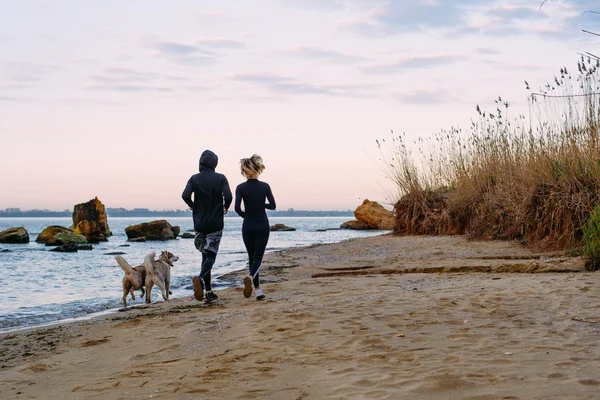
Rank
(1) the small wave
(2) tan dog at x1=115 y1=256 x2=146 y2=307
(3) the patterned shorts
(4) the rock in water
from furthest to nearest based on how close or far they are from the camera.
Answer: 1. (4) the rock in water
2. (2) tan dog at x1=115 y1=256 x2=146 y2=307
3. (1) the small wave
4. (3) the patterned shorts

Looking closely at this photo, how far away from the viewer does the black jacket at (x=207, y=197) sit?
802 centimetres

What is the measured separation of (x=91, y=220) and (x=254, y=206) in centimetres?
3628

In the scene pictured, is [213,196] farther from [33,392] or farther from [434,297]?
[33,392]

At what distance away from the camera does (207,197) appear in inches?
316

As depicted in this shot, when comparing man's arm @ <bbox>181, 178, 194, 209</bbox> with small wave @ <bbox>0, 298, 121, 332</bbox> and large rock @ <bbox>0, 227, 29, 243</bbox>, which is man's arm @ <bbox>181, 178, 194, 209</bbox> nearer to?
small wave @ <bbox>0, 298, 121, 332</bbox>

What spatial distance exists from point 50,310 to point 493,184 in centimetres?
A: 1171

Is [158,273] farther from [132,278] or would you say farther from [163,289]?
[132,278]

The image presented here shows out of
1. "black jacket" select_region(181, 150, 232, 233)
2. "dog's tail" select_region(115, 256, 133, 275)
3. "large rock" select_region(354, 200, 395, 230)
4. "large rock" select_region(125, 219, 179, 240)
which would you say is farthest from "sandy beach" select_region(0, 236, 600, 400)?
"large rock" select_region(354, 200, 395, 230)

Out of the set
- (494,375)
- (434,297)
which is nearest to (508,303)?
(434,297)

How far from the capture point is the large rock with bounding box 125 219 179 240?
41.7 meters

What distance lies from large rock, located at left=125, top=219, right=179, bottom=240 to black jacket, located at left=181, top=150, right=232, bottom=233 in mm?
34475

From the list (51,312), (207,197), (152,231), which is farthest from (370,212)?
(207,197)

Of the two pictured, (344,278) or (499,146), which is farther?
(499,146)

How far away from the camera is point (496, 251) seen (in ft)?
40.5
